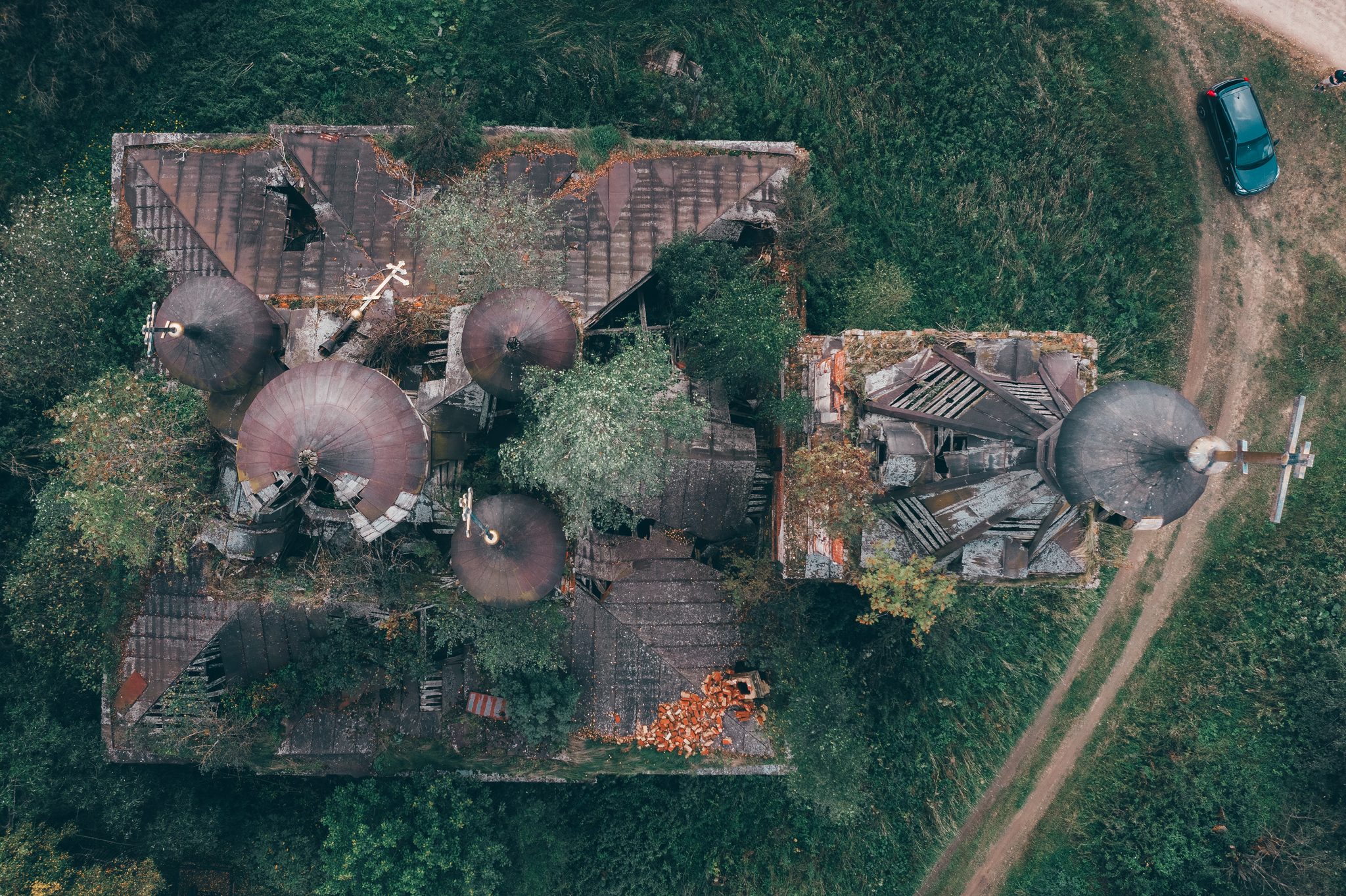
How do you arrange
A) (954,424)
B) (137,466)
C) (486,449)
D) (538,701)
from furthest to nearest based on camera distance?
(538,701)
(486,449)
(137,466)
(954,424)

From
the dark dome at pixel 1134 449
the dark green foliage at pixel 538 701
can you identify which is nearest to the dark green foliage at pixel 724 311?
the dark dome at pixel 1134 449

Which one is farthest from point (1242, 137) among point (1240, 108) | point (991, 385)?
point (991, 385)

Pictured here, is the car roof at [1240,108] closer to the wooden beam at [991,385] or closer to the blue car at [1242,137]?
the blue car at [1242,137]

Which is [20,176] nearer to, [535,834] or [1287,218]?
[535,834]

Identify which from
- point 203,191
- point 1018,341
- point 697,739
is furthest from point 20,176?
point 1018,341

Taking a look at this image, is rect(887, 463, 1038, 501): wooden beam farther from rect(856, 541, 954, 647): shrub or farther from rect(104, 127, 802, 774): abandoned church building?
rect(104, 127, 802, 774): abandoned church building

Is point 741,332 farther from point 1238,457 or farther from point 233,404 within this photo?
point 233,404

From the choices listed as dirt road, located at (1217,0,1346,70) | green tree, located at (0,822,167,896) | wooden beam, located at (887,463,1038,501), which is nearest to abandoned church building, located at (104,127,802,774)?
green tree, located at (0,822,167,896)
